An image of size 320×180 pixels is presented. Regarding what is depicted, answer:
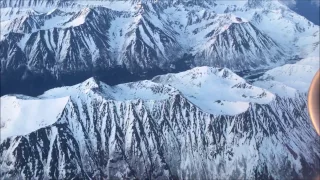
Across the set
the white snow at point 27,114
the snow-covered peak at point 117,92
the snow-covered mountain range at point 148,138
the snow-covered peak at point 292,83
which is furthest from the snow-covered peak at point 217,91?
the white snow at point 27,114

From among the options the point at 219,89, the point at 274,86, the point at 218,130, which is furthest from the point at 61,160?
the point at 274,86

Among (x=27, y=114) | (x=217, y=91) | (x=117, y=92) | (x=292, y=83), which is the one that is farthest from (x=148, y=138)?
(x=292, y=83)

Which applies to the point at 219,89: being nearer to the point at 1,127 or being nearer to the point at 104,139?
the point at 104,139

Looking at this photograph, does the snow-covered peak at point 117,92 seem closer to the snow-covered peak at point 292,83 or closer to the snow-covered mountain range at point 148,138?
the snow-covered mountain range at point 148,138

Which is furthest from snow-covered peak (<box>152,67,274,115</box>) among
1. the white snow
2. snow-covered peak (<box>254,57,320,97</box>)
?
the white snow

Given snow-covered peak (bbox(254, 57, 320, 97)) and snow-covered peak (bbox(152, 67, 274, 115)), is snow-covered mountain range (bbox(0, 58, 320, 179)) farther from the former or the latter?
snow-covered peak (bbox(254, 57, 320, 97))

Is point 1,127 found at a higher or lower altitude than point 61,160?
higher
